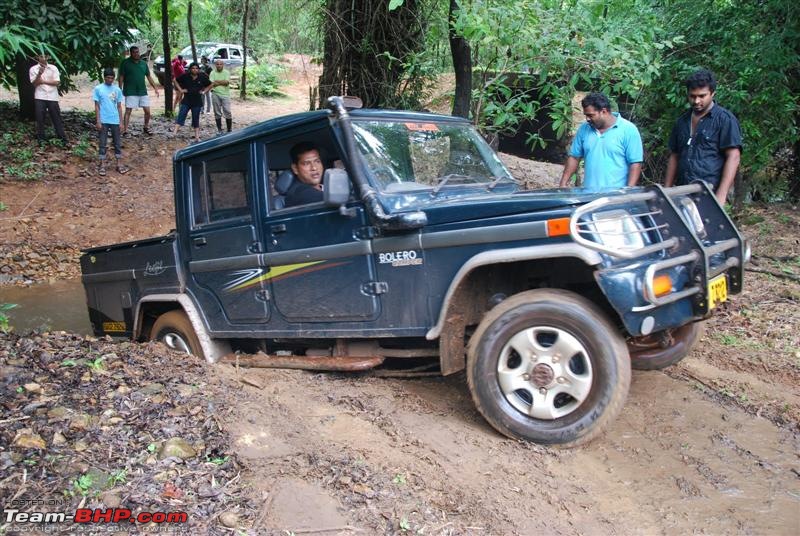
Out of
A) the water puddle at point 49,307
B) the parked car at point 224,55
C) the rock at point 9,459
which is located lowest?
the water puddle at point 49,307

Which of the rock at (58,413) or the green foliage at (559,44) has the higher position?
the green foliage at (559,44)

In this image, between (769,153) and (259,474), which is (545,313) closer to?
(259,474)

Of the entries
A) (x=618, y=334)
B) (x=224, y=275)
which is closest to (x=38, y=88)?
(x=224, y=275)

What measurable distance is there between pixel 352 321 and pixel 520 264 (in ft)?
3.68

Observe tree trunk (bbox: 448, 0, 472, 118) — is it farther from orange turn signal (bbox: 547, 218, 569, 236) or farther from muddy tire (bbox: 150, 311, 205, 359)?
orange turn signal (bbox: 547, 218, 569, 236)

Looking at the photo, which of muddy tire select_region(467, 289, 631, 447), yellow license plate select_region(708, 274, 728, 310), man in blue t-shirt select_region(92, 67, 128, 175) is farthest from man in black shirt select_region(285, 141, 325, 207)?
man in blue t-shirt select_region(92, 67, 128, 175)

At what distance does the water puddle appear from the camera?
811 cm

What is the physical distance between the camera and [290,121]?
431 cm

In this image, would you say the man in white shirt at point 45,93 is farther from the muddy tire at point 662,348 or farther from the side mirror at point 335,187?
the muddy tire at point 662,348

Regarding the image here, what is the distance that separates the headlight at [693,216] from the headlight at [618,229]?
1.93 feet

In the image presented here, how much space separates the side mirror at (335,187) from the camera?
3709 millimetres

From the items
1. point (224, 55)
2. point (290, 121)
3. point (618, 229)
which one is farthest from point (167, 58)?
point (618, 229)

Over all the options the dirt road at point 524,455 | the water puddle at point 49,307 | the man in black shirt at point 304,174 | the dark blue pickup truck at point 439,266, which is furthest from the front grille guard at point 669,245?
the water puddle at point 49,307

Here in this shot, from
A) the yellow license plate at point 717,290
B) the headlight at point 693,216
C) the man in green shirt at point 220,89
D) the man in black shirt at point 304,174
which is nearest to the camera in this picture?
the yellow license plate at point 717,290
